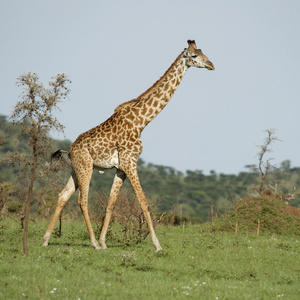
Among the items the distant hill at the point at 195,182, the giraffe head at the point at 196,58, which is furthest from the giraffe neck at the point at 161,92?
the distant hill at the point at 195,182

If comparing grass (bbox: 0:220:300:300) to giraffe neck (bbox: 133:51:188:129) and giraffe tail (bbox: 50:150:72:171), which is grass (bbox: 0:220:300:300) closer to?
giraffe tail (bbox: 50:150:72:171)

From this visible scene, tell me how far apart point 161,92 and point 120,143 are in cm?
189

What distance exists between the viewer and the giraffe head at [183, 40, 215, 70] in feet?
46.0

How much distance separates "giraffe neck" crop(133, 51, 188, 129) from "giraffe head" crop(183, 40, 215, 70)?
0.25 meters

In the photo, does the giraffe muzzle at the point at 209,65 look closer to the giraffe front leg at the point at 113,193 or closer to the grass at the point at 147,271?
the giraffe front leg at the point at 113,193

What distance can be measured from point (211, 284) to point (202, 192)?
69686 millimetres

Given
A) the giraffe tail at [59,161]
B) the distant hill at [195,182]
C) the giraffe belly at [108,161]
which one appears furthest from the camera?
the distant hill at [195,182]

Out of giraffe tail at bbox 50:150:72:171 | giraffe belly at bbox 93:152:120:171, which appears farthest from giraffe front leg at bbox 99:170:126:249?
giraffe tail at bbox 50:150:72:171

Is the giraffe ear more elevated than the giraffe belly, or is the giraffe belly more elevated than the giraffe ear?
the giraffe ear

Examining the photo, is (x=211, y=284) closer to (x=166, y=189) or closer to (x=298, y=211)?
(x=298, y=211)

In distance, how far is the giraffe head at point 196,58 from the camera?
551 inches

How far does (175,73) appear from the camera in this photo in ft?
47.1

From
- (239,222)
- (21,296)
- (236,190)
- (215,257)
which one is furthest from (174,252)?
(236,190)

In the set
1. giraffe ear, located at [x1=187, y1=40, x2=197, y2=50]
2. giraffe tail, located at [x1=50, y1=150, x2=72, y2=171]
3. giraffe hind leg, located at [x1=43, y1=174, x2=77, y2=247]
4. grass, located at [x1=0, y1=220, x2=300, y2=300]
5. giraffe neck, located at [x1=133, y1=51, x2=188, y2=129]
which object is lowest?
grass, located at [x1=0, y1=220, x2=300, y2=300]
